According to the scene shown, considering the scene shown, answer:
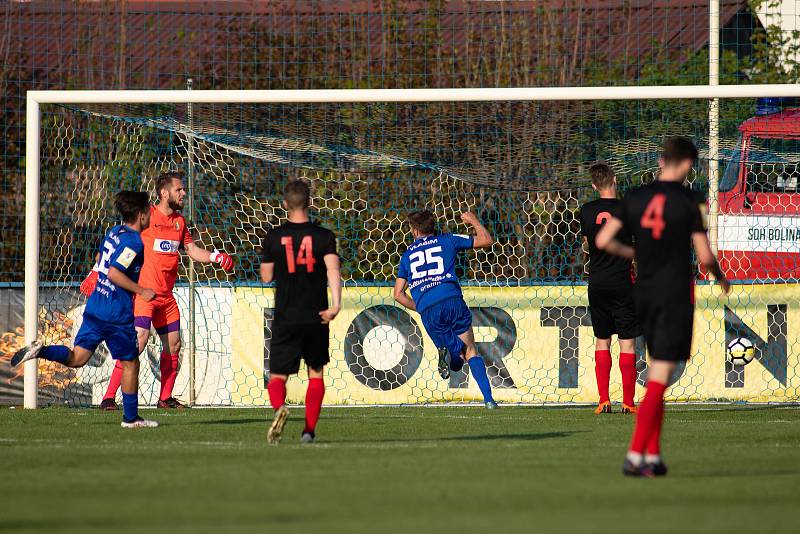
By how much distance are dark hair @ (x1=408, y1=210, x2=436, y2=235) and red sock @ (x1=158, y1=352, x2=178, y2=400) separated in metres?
2.61

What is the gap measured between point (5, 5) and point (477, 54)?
686 cm

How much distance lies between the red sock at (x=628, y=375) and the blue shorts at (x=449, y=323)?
4.92 feet

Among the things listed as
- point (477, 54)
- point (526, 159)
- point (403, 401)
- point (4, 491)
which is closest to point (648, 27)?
point (477, 54)

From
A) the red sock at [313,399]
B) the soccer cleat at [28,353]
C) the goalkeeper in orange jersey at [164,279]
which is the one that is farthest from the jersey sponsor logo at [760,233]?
the soccer cleat at [28,353]

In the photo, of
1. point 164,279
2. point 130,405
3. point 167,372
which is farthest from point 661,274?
point 167,372

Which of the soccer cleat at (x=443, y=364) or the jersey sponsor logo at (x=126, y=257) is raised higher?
the jersey sponsor logo at (x=126, y=257)

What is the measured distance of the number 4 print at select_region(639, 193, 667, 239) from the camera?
248 inches

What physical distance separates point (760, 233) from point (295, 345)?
683 centimetres

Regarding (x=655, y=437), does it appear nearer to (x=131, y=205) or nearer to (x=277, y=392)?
(x=277, y=392)

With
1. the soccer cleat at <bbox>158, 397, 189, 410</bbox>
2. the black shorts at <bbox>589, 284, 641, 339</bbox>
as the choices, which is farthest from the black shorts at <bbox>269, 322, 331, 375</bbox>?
the soccer cleat at <bbox>158, 397, 189, 410</bbox>

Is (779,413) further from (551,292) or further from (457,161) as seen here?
(457,161)

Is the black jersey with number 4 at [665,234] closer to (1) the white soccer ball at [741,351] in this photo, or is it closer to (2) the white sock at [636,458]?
(2) the white sock at [636,458]

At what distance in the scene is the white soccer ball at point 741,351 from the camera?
12109 millimetres

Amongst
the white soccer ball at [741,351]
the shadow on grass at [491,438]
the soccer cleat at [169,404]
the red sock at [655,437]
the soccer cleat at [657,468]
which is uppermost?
the white soccer ball at [741,351]
